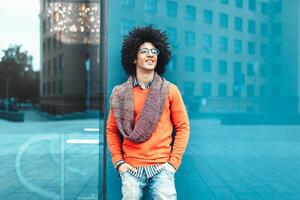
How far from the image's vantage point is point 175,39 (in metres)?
2.64

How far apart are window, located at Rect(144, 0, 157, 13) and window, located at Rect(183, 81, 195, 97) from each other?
0.58 meters

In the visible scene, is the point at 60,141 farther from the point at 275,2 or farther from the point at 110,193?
the point at 275,2

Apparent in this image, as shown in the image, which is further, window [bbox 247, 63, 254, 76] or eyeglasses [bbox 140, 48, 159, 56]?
window [bbox 247, 63, 254, 76]

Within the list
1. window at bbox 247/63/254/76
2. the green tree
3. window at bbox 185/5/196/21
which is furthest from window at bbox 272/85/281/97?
the green tree

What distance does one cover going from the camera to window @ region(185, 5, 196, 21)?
267 centimetres

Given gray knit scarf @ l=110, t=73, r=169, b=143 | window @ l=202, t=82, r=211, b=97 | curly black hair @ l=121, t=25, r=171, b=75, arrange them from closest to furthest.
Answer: gray knit scarf @ l=110, t=73, r=169, b=143 → curly black hair @ l=121, t=25, r=171, b=75 → window @ l=202, t=82, r=211, b=97

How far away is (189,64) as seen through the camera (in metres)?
2.69

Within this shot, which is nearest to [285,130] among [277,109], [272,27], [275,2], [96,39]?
[277,109]

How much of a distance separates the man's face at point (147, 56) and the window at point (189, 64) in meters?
0.51

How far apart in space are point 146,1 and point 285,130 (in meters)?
1.42

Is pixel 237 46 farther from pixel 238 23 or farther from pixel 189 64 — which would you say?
pixel 189 64

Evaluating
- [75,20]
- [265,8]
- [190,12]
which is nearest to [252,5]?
[265,8]

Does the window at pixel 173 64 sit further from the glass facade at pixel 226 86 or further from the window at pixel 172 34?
the window at pixel 172 34

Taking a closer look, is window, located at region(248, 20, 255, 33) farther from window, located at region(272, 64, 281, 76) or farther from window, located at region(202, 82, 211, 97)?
window, located at region(202, 82, 211, 97)
